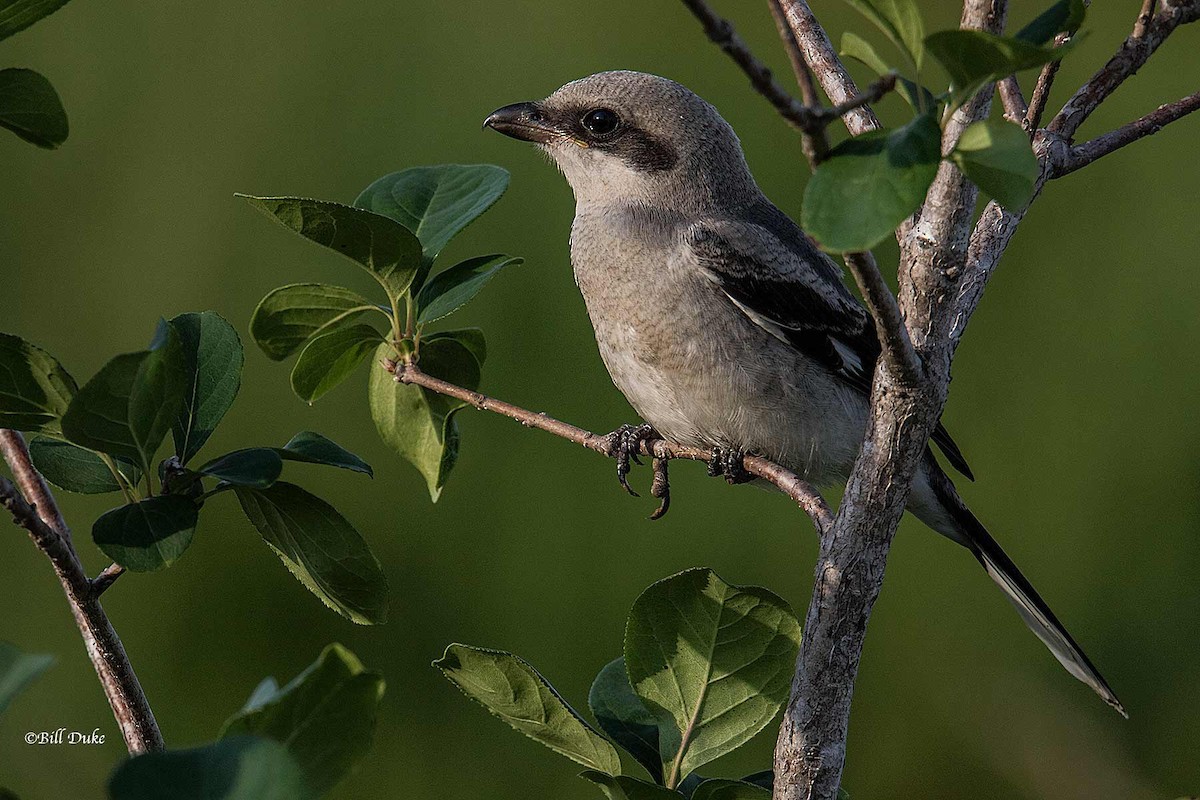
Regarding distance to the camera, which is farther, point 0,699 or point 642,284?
point 642,284

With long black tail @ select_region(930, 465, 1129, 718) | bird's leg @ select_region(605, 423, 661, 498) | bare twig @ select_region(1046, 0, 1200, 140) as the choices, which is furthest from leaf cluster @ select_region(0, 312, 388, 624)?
long black tail @ select_region(930, 465, 1129, 718)

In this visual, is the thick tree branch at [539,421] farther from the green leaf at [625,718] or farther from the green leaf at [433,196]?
the green leaf at [625,718]

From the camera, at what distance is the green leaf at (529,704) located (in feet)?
4.27

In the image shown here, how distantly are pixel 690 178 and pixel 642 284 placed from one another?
36 centimetres

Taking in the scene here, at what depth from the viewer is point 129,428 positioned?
3.91 ft

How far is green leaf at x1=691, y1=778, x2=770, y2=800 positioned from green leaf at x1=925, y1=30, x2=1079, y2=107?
0.71 meters

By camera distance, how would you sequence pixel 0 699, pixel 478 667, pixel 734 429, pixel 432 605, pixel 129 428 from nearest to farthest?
pixel 0 699 < pixel 129 428 < pixel 478 667 < pixel 734 429 < pixel 432 605

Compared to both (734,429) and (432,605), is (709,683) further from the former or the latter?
(432,605)

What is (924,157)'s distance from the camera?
0.92m

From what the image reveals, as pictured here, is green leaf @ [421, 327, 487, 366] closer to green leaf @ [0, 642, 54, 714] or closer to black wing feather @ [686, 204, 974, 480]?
black wing feather @ [686, 204, 974, 480]

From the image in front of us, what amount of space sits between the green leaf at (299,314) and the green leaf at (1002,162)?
0.93 meters

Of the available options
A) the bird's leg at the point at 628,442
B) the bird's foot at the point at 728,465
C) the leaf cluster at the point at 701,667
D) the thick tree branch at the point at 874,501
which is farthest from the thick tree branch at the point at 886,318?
the bird's leg at the point at 628,442

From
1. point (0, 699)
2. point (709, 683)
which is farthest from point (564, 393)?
point (0, 699)

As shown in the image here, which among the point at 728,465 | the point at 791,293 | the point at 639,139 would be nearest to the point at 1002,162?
the point at 728,465
